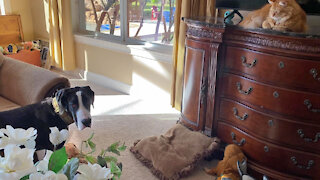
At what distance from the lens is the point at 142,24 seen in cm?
331

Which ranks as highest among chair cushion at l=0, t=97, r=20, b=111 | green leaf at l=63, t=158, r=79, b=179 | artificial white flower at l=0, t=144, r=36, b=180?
artificial white flower at l=0, t=144, r=36, b=180

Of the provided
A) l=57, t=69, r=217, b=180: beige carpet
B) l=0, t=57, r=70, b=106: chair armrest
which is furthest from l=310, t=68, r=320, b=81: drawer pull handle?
l=0, t=57, r=70, b=106: chair armrest

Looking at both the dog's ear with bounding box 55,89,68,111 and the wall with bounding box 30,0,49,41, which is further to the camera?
Result: the wall with bounding box 30,0,49,41

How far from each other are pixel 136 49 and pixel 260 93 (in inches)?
68.3

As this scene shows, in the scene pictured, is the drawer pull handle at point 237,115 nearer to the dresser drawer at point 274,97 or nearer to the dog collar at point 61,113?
the dresser drawer at point 274,97

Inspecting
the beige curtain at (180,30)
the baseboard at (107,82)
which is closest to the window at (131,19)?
the beige curtain at (180,30)

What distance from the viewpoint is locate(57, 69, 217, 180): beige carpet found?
2.05m

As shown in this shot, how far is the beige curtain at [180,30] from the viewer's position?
8.02 ft

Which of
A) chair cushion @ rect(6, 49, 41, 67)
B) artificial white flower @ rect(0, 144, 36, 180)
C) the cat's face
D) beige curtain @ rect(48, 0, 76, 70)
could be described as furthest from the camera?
chair cushion @ rect(6, 49, 41, 67)

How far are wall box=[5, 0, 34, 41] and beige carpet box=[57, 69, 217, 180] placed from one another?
1.65 metres

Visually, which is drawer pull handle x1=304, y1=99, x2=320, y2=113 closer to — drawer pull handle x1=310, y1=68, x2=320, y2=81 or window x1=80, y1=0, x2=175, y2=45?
drawer pull handle x1=310, y1=68, x2=320, y2=81

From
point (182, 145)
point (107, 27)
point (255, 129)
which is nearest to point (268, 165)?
point (255, 129)

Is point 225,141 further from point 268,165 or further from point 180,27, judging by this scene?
point 180,27

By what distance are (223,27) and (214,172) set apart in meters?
0.97
